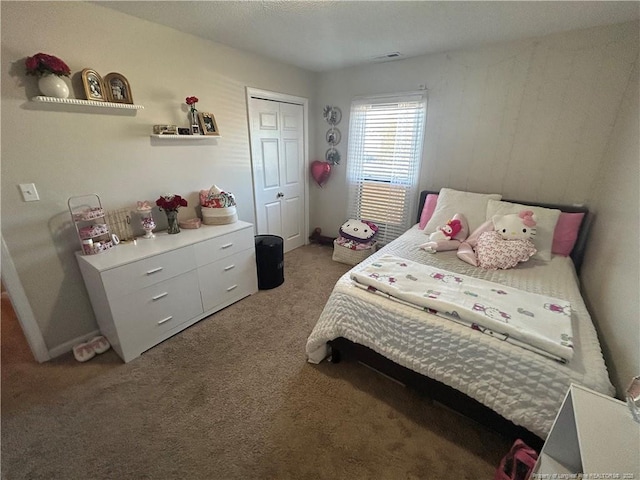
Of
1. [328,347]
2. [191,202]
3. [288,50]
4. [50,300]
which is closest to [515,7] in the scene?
[288,50]

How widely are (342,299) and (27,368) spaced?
2.20 meters

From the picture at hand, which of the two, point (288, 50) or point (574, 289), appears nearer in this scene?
point (574, 289)

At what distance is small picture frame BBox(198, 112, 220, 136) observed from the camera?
2484mm

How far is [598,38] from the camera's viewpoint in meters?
2.12

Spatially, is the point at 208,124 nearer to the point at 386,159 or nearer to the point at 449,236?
the point at 386,159

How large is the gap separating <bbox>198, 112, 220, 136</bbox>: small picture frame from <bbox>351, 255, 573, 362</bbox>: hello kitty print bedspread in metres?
1.89

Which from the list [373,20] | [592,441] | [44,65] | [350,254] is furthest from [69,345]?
[373,20]

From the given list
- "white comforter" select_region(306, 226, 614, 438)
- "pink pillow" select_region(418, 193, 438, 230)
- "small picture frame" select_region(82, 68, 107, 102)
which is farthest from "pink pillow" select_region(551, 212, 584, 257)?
"small picture frame" select_region(82, 68, 107, 102)

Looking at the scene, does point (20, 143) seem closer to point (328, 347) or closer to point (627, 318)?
point (328, 347)

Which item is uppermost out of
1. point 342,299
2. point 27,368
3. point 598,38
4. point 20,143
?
point 598,38

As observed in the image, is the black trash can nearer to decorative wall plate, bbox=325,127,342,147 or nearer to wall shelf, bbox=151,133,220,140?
wall shelf, bbox=151,133,220,140

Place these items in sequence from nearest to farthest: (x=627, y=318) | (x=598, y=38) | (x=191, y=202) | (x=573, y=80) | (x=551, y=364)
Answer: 1. (x=551, y=364)
2. (x=627, y=318)
3. (x=598, y=38)
4. (x=573, y=80)
5. (x=191, y=202)

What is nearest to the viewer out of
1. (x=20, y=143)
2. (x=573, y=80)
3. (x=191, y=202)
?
(x=20, y=143)

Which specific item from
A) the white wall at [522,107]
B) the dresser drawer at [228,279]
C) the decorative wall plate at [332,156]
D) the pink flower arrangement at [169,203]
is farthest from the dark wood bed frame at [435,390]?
the decorative wall plate at [332,156]
